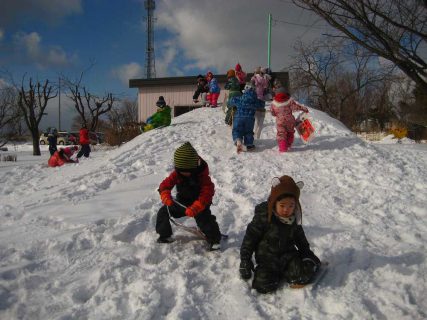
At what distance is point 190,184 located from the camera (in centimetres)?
390

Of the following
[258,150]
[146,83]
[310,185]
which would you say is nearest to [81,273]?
[310,185]

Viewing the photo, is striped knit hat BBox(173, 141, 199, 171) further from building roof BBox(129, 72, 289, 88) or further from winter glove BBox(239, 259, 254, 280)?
building roof BBox(129, 72, 289, 88)

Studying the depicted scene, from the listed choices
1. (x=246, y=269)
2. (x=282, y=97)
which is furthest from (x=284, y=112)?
(x=246, y=269)

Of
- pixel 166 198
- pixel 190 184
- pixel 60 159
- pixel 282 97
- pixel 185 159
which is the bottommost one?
pixel 60 159

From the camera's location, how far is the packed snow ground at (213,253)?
2.81 m

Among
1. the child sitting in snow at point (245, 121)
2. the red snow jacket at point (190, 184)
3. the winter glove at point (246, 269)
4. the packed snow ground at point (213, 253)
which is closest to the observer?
the packed snow ground at point (213, 253)

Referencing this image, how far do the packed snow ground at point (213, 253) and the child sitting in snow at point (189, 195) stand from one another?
199 mm

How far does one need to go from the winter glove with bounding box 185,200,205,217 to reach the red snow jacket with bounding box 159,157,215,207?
0.18m

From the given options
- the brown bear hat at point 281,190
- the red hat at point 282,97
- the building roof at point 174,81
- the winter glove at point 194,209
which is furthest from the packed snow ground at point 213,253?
the building roof at point 174,81

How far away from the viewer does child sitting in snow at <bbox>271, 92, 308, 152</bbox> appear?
753 cm

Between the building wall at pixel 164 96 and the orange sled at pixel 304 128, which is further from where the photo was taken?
the building wall at pixel 164 96

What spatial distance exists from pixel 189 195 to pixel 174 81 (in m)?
19.6

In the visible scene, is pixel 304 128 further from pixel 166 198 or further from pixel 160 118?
pixel 160 118

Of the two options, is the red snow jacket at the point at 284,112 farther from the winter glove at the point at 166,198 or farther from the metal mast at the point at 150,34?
the metal mast at the point at 150,34
